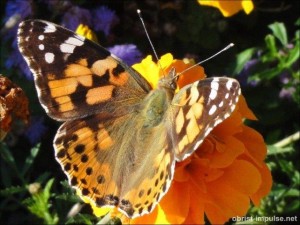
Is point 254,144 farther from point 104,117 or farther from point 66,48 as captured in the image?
point 66,48

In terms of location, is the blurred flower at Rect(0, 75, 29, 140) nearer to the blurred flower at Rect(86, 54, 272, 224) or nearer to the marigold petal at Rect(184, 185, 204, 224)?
the blurred flower at Rect(86, 54, 272, 224)

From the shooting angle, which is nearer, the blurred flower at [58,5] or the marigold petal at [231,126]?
the marigold petal at [231,126]

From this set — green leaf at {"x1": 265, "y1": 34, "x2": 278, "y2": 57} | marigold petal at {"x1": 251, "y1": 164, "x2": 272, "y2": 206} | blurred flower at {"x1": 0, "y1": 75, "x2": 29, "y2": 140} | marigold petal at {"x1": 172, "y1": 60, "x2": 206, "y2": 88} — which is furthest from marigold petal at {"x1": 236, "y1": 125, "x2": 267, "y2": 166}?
green leaf at {"x1": 265, "y1": 34, "x2": 278, "y2": 57}

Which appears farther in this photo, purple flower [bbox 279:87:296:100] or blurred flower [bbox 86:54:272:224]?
purple flower [bbox 279:87:296:100]

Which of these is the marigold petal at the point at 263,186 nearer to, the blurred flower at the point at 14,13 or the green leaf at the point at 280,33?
the green leaf at the point at 280,33

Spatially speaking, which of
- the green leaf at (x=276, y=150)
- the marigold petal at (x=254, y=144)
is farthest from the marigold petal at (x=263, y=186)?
the green leaf at (x=276, y=150)

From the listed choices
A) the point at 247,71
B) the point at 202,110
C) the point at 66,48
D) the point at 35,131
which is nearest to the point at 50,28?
the point at 66,48
